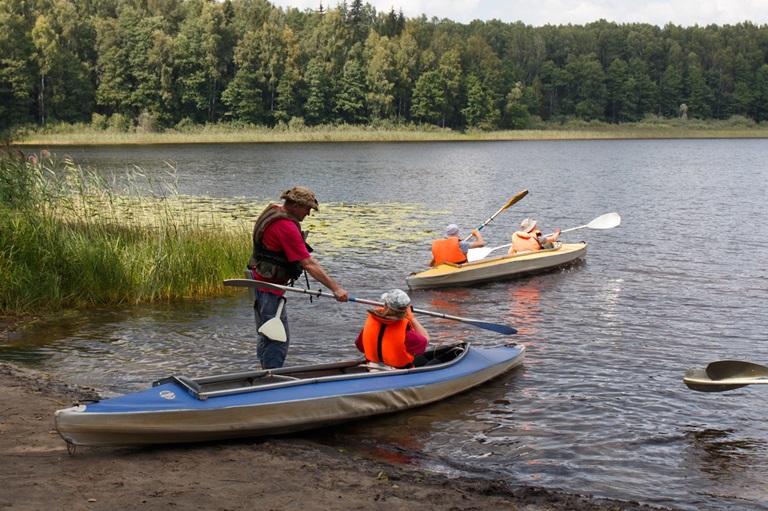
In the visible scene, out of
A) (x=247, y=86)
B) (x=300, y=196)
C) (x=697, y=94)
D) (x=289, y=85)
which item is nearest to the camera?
(x=300, y=196)

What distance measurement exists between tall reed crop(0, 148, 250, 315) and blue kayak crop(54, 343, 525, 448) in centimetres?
529

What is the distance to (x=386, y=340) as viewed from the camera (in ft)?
28.1

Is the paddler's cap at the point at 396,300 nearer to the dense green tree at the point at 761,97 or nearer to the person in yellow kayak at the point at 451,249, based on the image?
the person in yellow kayak at the point at 451,249

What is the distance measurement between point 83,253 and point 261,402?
19.8 feet

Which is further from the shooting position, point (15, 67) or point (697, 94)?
point (697, 94)

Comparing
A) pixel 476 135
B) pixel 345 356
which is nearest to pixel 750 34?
pixel 476 135

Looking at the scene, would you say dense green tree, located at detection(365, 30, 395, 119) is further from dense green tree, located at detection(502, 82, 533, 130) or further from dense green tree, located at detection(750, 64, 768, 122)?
dense green tree, located at detection(750, 64, 768, 122)

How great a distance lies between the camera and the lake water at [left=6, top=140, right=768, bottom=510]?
7.50 metres

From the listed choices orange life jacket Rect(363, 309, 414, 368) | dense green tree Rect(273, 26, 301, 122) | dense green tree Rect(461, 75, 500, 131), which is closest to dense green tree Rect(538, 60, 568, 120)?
dense green tree Rect(461, 75, 500, 131)

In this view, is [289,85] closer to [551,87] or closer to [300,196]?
[551,87]

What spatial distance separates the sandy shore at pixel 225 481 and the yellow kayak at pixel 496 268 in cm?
825

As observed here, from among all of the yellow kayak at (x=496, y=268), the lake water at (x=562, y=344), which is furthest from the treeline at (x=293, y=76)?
the yellow kayak at (x=496, y=268)

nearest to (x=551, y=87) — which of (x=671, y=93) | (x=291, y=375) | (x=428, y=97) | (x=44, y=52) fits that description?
(x=671, y=93)

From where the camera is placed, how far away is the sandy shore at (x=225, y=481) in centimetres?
550
